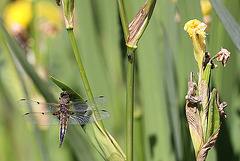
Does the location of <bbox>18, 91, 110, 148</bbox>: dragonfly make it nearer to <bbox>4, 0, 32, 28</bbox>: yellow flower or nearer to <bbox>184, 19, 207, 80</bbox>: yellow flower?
<bbox>184, 19, 207, 80</bbox>: yellow flower

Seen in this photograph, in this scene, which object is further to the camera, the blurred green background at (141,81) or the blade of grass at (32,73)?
the blurred green background at (141,81)

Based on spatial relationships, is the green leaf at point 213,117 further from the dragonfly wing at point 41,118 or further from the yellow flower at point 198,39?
the dragonfly wing at point 41,118

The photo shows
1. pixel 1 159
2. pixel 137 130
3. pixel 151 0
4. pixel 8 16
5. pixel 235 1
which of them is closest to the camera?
pixel 151 0

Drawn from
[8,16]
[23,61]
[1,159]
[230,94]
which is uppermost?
[8,16]

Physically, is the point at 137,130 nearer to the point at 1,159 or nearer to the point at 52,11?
→ the point at 1,159

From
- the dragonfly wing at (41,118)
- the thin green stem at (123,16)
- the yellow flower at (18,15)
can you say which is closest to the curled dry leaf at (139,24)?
the thin green stem at (123,16)

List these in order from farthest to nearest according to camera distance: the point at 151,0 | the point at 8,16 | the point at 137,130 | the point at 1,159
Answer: the point at 8,16 → the point at 1,159 → the point at 137,130 → the point at 151,0

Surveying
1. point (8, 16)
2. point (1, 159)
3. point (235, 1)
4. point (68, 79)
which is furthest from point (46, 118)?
point (8, 16)
